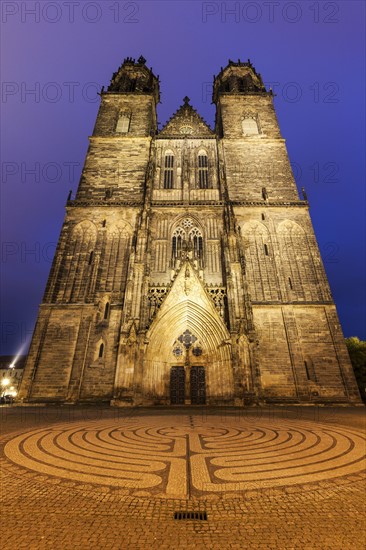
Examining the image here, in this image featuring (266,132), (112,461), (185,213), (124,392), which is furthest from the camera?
(266,132)

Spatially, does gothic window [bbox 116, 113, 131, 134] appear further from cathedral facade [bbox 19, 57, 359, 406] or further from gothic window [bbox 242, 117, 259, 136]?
gothic window [bbox 242, 117, 259, 136]

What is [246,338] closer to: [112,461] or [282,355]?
[282,355]

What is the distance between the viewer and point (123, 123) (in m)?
23.5

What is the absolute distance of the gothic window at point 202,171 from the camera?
20.6m

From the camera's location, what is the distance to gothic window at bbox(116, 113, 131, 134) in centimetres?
2298

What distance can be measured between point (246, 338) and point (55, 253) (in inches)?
481

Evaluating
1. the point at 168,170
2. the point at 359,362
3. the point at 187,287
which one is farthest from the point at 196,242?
the point at 359,362

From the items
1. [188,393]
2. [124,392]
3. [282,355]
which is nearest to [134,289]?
[124,392]

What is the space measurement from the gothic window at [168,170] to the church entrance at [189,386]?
12967 mm

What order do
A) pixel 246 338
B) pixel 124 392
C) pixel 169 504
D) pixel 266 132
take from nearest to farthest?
pixel 169 504
pixel 124 392
pixel 246 338
pixel 266 132

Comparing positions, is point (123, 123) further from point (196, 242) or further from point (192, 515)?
point (192, 515)

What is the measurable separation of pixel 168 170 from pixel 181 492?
20.9 m

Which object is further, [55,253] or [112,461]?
[55,253]

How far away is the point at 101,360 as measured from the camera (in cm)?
1441
